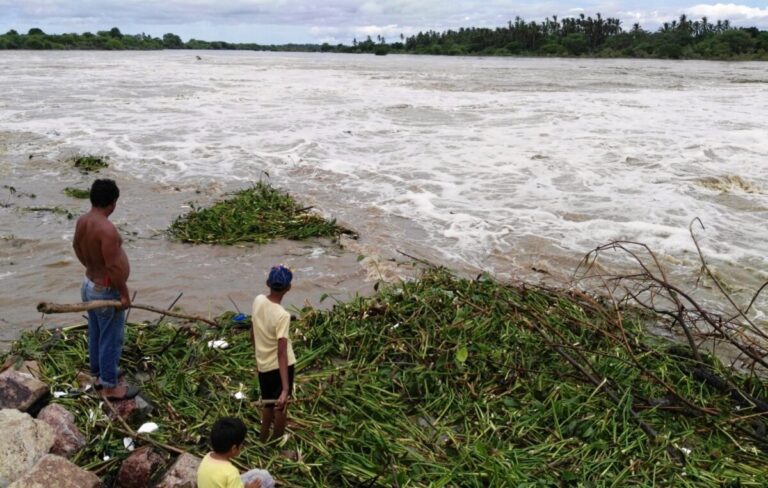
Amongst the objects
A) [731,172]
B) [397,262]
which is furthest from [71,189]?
[731,172]

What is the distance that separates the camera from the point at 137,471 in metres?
3.16

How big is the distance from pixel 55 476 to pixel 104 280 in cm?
117

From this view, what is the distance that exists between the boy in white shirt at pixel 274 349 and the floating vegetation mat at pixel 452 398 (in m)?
0.19

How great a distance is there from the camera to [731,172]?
1228 cm

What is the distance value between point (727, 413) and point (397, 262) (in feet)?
13.3

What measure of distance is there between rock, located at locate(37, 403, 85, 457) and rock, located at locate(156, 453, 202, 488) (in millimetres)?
670

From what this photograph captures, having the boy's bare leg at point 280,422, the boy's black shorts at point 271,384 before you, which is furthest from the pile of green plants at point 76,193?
the boy's bare leg at point 280,422

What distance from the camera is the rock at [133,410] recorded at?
360 cm

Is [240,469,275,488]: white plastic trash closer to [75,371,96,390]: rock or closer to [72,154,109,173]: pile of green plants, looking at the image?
[75,371,96,390]: rock

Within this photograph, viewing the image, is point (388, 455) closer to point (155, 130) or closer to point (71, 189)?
point (71, 189)

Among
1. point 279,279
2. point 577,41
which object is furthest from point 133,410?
point 577,41

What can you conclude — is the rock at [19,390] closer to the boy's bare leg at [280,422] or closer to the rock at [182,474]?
the rock at [182,474]

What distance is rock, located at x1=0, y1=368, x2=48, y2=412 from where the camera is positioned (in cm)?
353

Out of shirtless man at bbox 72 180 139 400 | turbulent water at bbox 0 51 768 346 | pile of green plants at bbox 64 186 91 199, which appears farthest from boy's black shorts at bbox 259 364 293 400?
pile of green plants at bbox 64 186 91 199
